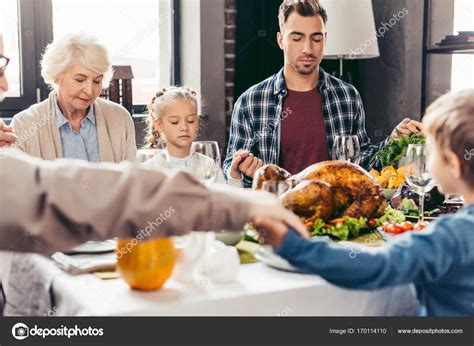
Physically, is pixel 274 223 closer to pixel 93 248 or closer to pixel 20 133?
pixel 93 248

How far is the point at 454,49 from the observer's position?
10.1ft

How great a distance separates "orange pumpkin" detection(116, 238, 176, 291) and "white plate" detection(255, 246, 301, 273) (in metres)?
0.18

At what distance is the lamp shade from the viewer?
295cm

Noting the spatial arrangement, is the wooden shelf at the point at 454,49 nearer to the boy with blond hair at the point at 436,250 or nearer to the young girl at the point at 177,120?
the young girl at the point at 177,120

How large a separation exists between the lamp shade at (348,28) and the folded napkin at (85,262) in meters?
2.03

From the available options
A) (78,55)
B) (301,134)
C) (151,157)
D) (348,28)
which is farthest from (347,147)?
(348,28)

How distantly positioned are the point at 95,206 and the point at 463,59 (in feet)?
10.1

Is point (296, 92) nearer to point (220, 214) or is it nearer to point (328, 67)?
point (328, 67)

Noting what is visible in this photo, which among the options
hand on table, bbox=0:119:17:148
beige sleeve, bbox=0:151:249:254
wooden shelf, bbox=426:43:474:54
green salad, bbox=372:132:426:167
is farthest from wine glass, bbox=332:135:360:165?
wooden shelf, bbox=426:43:474:54

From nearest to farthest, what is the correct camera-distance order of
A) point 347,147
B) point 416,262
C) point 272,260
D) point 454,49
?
point 416,262, point 272,260, point 347,147, point 454,49

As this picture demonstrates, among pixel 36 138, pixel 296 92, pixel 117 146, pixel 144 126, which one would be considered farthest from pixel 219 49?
pixel 36 138

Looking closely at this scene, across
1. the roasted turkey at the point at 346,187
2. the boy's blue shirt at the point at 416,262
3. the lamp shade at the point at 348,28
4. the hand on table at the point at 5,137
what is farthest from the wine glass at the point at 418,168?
the lamp shade at the point at 348,28
